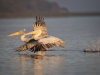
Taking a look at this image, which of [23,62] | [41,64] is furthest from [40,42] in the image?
[41,64]

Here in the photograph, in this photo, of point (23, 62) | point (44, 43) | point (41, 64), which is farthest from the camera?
point (44, 43)

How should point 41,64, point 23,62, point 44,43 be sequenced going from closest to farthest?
point 41,64, point 23,62, point 44,43

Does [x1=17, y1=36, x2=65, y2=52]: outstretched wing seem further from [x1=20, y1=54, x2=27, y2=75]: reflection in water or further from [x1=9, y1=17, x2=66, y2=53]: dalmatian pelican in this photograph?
[x1=20, y1=54, x2=27, y2=75]: reflection in water

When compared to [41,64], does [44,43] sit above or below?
above

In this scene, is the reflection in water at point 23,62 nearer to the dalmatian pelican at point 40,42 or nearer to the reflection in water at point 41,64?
the reflection in water at point 41,64

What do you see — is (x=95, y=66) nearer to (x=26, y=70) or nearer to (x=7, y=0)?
(x=26, y=70)

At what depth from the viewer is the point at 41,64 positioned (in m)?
13.6

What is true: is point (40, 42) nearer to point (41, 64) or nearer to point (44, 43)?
point (44, 43)

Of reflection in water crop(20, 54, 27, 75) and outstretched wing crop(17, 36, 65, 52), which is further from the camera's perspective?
outstretched wing crop(17, 36, 65, 52)

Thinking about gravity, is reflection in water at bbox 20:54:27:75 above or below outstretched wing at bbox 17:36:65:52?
below

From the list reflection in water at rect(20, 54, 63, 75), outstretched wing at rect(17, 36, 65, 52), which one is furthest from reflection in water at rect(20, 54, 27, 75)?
outstretched wing at rect(17, 36, 65, 52)

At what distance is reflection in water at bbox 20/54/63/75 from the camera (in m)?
12.2

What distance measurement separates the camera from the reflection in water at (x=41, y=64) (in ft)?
40.0

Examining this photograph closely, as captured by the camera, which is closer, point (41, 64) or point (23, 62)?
point (41, 64)
